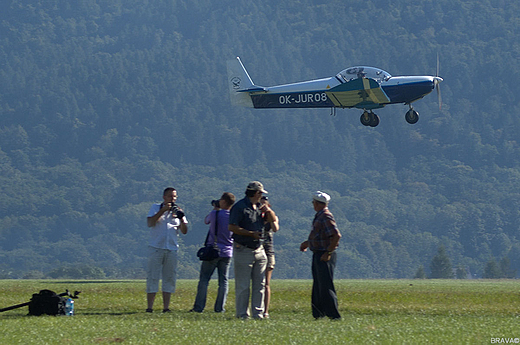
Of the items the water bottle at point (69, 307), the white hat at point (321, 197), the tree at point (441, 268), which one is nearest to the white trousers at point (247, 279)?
the white hat at point (321, 197)

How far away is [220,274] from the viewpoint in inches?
617

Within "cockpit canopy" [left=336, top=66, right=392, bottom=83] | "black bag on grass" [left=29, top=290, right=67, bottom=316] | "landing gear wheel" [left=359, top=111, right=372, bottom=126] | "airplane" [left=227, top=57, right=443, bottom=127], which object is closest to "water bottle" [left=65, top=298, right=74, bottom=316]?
"black bag on grass" [left=29, top=290, right=67, bottom=316]

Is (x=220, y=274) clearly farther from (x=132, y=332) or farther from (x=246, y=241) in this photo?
(x=132, y=332)

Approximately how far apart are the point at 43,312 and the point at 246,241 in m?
3.62

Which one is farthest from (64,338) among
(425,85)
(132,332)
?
(425,85)

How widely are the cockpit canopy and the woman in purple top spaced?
39.2 m

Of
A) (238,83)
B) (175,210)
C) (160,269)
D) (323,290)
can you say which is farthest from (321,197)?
(238,83)

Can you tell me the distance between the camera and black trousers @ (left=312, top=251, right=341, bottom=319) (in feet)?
45.3

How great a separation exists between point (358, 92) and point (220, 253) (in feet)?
131

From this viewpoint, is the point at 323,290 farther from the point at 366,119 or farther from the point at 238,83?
the point at 238,83

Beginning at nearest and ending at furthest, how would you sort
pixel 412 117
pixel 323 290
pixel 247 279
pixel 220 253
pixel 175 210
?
pixel 247 279, pixel 323 290, pixel 175 210, pixel 220 253, pixel 412 117

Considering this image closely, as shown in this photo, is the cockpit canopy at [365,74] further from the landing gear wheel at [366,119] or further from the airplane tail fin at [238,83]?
the airplane tail fin at [238,83]

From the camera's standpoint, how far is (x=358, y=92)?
54250 mm

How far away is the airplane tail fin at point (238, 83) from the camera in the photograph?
60594 millimetres
